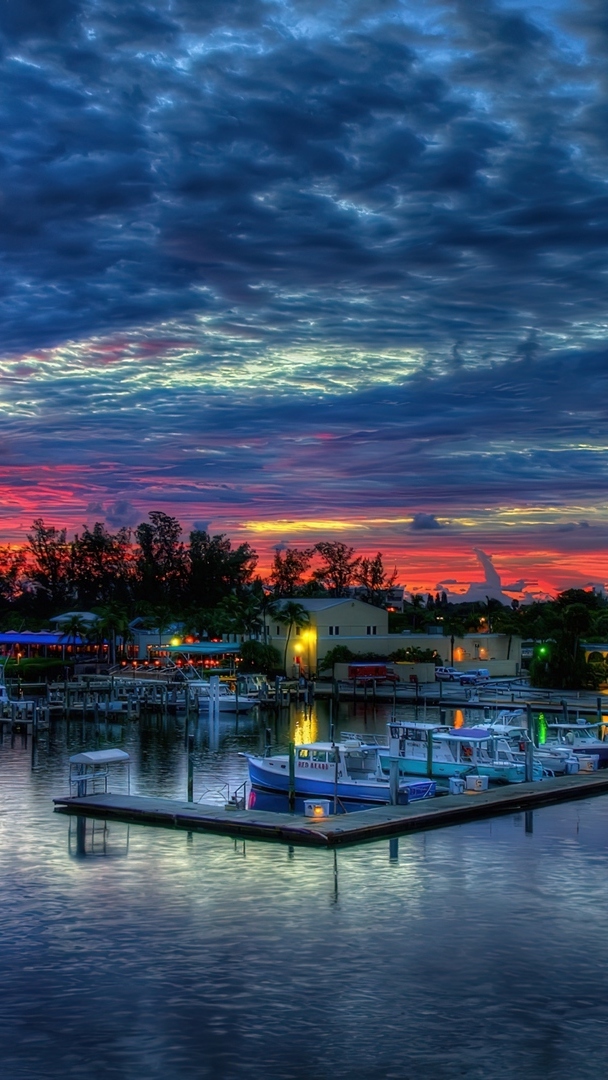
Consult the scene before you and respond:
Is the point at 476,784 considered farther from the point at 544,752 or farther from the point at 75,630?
the point at 75,630

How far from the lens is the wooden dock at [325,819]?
43656 mm

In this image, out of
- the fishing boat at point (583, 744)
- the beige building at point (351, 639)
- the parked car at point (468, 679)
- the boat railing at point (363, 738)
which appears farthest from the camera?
the beige building at point (351, 639)

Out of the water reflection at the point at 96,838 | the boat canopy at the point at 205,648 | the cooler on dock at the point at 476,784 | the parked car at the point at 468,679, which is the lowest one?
the water reflection at the point at 96,838

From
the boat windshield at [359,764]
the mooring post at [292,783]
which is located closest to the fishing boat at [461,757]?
the boat windshield at [359,764]

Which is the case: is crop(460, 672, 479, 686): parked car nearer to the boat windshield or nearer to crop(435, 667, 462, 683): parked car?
crop(435, 667, 462, 683): parked car

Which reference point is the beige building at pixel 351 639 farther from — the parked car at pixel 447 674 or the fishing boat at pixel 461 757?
the fishing boat at pixel 461 757

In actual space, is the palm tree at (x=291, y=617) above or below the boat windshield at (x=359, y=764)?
above

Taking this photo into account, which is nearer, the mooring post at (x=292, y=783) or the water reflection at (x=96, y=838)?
the water reflection at (x=96, y=838)

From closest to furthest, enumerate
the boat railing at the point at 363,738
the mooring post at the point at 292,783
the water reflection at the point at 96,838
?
the water reflection at the point at 96,838 < the mooring post at the point at 292,783 < the boat railing at the point at 363,738

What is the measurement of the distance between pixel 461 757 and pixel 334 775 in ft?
36.7

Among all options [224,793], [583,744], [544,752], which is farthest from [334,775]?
[583,744]

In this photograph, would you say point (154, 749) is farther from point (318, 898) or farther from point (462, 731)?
point (318, 898)

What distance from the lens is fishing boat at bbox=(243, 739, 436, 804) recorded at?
55.0m

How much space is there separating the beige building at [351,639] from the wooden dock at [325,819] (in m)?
82.8
